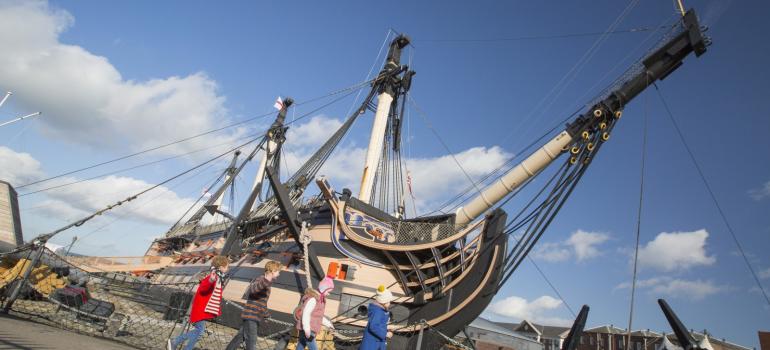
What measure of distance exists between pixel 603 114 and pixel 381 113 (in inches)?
343

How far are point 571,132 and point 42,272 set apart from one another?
40.3ft

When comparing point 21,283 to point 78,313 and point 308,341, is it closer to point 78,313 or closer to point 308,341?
point 78,313

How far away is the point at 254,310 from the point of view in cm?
458

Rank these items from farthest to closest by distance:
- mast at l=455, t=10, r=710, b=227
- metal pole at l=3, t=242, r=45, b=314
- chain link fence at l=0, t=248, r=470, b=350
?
1. mast at l=455, t=10, r=710, b=227
2. chain link fence at l=0, t=248, r=470, b=350
3. metal pole at l=3, t=242, r=45, b=314

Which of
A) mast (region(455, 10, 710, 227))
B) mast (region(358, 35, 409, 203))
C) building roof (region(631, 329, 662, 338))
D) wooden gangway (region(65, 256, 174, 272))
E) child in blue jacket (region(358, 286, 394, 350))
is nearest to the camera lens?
child in blue jacket (region(358, 286, 394, 350))

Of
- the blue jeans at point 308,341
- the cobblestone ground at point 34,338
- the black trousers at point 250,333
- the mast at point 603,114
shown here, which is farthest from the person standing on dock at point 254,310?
the mast at point 603,114

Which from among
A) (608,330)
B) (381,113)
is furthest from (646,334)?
(381,113)

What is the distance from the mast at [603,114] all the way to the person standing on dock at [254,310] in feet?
18.6

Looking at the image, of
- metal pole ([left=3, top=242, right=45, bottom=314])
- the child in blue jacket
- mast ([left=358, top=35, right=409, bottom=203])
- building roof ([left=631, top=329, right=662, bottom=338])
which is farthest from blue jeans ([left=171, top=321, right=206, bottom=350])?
building roof ([left=631, top=329, right=662, bottom=338])

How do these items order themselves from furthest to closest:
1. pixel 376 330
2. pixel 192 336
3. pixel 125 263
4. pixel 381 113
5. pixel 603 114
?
pixel 125 263, pixel 381 113, pixel 603 114, pixel 192 336, pixel 376 330

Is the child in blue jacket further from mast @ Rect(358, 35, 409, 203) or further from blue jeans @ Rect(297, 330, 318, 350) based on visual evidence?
mast @ Rect(358, 35, 409, 203)

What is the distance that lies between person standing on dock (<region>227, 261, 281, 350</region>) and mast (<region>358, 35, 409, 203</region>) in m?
9.18

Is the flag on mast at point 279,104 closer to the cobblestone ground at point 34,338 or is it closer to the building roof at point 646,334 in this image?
the cobblestone ground at point 34,338

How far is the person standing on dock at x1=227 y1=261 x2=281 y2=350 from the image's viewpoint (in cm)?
457
